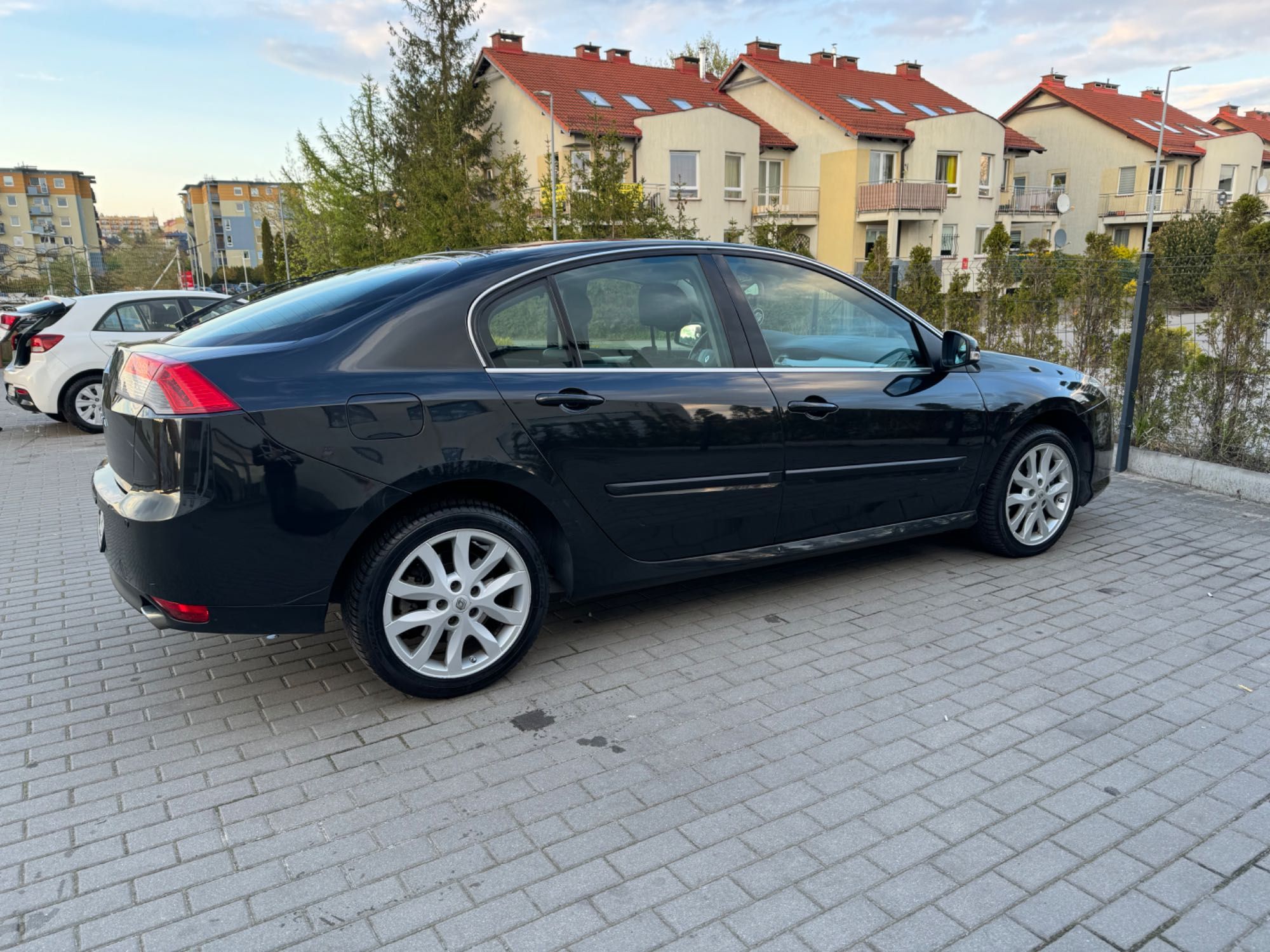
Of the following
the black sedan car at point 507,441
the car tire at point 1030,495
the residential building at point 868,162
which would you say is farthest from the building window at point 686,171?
the black sedan car at point 507,441

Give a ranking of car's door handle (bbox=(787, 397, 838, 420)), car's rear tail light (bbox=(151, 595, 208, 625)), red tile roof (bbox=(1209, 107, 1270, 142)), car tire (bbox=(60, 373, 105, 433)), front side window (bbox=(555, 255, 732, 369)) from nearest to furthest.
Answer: car's rear tail light (bbox=(151, 595, 208, 625)) → front side window (bbox=(555, 255, 732, 369)) → car's door handle (bbox=(787, 397, 838, 420)) → car tire (bbox=(60, 373, 105, 433)) → red tile roof (bbox=(1209, 107, 1270, 142))

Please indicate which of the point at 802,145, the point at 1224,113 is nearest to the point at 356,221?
the point at 802,145

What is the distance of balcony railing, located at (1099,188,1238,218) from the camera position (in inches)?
1923

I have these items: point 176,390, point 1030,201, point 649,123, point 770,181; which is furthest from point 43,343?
point 1030,201

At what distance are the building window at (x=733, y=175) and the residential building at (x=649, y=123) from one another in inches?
1.5

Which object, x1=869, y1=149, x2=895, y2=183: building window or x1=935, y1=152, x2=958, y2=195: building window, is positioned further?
x1=935, y1=152, x2=958, y2=195: building window

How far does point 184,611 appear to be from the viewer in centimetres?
321

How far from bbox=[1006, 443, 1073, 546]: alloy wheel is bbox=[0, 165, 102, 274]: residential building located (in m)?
127

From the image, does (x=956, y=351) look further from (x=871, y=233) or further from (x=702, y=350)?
(x=871, y=233)

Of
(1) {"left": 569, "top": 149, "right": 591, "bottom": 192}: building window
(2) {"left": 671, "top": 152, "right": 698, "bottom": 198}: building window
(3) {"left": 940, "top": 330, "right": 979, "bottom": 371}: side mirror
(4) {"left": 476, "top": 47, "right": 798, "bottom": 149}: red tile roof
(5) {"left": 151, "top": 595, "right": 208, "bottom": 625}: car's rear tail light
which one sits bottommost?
(5) {"left": 151, "top": 595, "right": 208, "bottom": 625}: car's rear tail light

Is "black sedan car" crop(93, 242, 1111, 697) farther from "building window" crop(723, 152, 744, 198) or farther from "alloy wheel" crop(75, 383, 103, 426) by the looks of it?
"building window" crop(723, 152, 744, 198)

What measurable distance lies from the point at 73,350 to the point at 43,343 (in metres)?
0.30

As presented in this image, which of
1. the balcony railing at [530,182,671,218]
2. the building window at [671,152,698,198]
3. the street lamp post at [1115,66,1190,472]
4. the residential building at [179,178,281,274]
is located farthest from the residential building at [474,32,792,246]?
the residential building at [179,178,281,274]

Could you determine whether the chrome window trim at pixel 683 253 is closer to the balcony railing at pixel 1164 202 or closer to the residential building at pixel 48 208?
the balcony railing at pixel 1164 202
